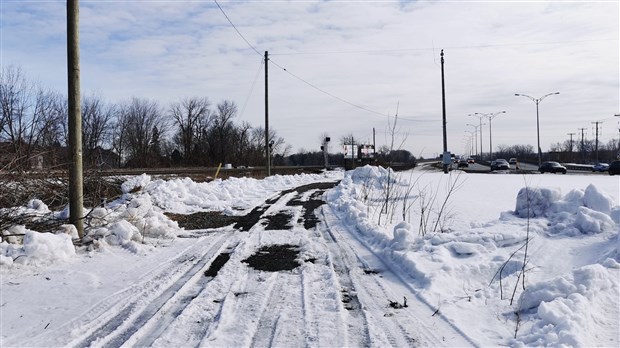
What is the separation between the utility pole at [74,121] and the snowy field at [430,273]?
1.53 ft

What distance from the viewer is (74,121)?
7.91 metres

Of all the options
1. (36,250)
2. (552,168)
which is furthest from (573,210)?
(552,168)

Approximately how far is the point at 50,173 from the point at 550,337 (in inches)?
363

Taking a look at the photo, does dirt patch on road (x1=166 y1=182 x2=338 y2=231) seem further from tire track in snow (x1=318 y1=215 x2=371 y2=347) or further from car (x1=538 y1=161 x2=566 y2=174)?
car (x1=538 y1=161 x2=566 y2=174)

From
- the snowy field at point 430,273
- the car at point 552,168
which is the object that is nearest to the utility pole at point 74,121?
the snowy field at point 430,273

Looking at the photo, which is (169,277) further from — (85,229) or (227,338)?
(85,229)

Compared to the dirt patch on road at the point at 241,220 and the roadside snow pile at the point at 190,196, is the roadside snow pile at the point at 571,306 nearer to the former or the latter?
the dirt patch on road at the point at 241,220

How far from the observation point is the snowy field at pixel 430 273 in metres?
4.14

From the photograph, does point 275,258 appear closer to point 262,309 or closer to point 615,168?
point 262,309

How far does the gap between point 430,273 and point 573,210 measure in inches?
158

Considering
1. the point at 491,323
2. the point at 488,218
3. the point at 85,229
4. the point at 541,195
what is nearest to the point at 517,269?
the point at 491,323

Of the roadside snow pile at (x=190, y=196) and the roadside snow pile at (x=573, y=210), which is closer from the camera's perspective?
the roadside snow pile at (x=573, y=210)

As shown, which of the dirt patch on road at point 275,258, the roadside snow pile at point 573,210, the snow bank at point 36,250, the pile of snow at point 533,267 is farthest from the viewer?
the roadside snow pile at point 573,210

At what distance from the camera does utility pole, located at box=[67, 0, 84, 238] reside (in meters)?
7.86
